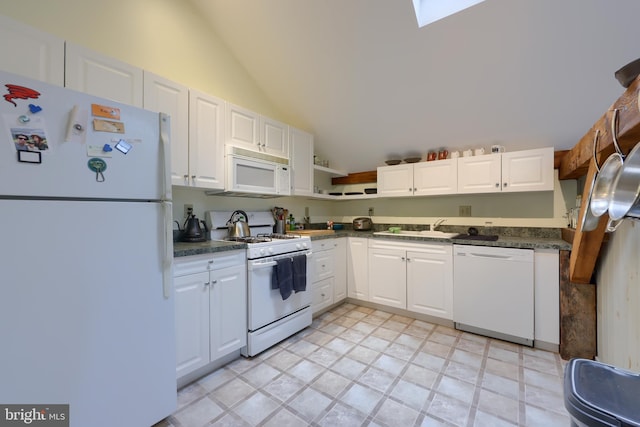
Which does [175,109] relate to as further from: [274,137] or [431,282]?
[431,282]

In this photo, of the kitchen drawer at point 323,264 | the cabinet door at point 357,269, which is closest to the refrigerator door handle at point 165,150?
the kitchen drawer at point 323,264

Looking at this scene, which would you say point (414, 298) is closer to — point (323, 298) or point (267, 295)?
point (323, 298)

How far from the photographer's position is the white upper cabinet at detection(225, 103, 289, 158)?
2.47m

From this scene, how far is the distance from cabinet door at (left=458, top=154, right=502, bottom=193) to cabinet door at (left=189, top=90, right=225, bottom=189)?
2459 mm

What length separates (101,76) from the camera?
1688 millimetres

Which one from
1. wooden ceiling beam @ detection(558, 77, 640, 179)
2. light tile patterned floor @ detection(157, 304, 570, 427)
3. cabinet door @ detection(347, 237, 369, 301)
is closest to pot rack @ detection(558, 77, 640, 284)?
wooden ceiling beam @ detection(558, 77, 640, 179)

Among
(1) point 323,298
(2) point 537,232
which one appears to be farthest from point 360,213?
(2) point 537,232

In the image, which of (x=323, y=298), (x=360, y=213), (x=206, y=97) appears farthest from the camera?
(x=360, y=213)

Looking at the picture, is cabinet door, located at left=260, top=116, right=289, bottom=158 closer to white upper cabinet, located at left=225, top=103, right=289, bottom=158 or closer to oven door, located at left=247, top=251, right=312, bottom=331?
white upper cabinet, located at left=225, top=103, right=289, bottom=158

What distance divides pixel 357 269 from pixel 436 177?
1426 millimetres

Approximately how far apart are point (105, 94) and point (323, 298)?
8.49 feet

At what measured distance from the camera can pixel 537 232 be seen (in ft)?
9.05

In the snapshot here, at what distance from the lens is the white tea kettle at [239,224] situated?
260 centimetres

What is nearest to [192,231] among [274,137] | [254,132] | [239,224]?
[239,224]
